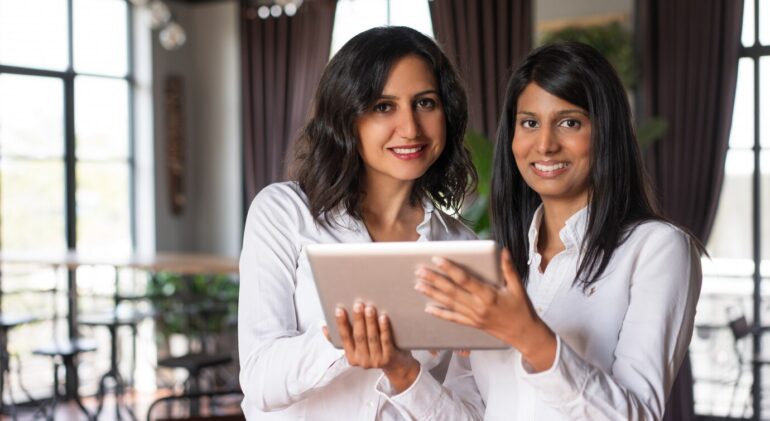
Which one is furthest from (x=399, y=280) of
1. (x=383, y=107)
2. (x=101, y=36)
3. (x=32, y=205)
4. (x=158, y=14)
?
(x=101, y=36)

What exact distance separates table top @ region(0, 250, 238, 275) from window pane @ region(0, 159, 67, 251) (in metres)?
0.86

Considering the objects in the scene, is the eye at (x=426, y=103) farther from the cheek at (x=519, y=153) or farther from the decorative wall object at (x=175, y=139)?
the decorative wall object at (x=175, y=139)

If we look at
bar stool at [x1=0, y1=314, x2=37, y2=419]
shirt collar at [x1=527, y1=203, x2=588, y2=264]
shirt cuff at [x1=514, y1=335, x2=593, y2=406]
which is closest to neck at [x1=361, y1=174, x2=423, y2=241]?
shirt collar at [x1=527, y1=203, x2=588, y2=264]

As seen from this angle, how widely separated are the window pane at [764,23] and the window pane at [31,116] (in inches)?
199

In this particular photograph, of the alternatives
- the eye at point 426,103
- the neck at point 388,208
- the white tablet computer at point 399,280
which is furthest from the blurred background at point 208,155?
the white tablet computer at point 399,280

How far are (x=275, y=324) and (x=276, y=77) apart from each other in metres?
6.28

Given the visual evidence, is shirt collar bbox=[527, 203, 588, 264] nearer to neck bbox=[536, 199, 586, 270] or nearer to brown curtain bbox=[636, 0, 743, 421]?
neck bbox=[536, 199, 586, 270]

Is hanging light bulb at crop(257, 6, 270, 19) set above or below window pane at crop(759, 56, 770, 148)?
above

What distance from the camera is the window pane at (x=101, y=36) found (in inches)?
291

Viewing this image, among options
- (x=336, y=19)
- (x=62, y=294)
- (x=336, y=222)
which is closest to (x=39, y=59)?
(x=62, y=294)

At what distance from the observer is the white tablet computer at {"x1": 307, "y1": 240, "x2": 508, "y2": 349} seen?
4.30 feet

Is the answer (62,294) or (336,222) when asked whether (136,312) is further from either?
(336,222)

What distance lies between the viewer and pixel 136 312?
19.4 feet

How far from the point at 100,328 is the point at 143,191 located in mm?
1195
